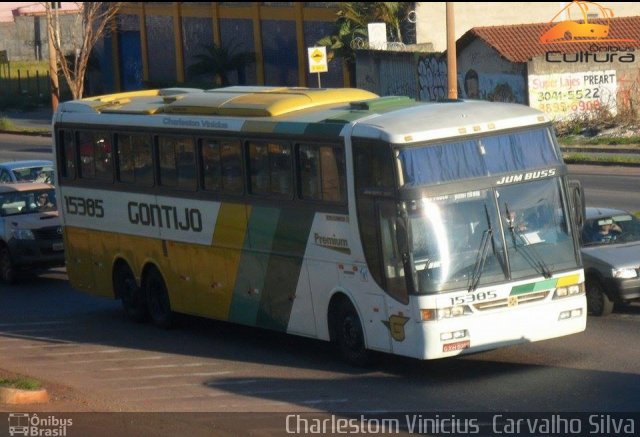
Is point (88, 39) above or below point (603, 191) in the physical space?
above

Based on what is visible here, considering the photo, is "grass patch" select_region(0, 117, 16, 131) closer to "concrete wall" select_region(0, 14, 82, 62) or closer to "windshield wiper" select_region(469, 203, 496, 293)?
"concrete wall" select_region(0, 14, 82, 62)

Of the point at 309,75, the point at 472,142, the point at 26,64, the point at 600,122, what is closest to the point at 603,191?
the point at 600,122

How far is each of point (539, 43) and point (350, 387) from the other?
31.0 meters

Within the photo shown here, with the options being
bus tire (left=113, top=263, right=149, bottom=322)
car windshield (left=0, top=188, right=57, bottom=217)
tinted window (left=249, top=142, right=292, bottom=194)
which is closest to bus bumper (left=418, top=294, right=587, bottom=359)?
tinted window (left=249, top=142, right=292, bottom=194)

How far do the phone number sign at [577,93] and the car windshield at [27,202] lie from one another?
22.2m

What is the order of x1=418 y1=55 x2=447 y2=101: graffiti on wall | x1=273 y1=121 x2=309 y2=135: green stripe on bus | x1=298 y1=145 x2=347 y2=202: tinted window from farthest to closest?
x1=418 y1=55 x2=447 y2=101: graffiti on wall < x1=273 y1=121 x2=309 y2=135: green stripe on bus < x1=298 y1=145 x2=347 y2=202: tinted window

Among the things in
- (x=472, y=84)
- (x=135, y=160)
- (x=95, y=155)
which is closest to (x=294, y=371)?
(x=135, y=160)

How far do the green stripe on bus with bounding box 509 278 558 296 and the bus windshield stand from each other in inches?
3.9

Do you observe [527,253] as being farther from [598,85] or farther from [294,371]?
[598,85]

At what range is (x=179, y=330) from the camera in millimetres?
17766

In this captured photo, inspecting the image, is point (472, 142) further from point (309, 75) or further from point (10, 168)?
point (309, 75)

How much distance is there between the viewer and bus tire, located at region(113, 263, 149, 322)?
18.1 m

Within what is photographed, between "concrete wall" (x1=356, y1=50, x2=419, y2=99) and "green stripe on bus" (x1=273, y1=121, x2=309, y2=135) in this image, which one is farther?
"concrete wall" (x1=356, y1=50, x2=419, y2=99)

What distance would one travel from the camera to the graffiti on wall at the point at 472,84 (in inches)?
1634
